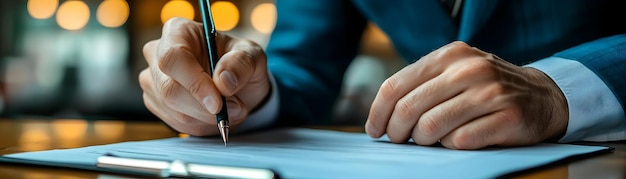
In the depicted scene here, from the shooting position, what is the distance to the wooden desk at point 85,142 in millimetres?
479

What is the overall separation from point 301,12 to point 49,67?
253 centimetres

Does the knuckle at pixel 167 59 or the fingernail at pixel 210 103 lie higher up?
the knuckle at pixel 167 59

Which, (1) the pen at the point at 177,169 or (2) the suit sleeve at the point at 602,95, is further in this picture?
(2) the suit sleeve at the point at 602,95

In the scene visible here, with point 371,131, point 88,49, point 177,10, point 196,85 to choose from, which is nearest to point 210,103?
point 196,85

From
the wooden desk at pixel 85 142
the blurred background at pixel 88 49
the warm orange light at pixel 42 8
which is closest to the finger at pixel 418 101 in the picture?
the wooden desk at pixel 85 142

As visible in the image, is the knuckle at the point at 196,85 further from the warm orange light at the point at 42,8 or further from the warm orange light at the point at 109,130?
the warm orange light at the point at 42,8

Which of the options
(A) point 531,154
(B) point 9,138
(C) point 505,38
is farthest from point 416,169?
(C) point 505,38

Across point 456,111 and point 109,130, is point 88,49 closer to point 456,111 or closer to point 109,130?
point 109,130

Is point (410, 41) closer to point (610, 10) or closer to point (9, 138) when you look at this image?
point (610, 10)

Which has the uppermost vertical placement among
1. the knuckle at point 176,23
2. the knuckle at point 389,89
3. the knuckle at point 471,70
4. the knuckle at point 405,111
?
the knuckle at point 176,23

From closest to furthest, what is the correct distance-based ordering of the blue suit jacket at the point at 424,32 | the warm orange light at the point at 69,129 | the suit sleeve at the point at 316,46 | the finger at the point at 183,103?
the finger at the point at 183,103
the warm orange light at the point at 69,129
the blue suit jacket at the point at 424,32
the suit sleeve at the point at 316,46

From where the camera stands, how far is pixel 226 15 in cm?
305

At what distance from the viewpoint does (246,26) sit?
305 centimetres

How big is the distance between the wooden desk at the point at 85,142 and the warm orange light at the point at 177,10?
2107 mm
